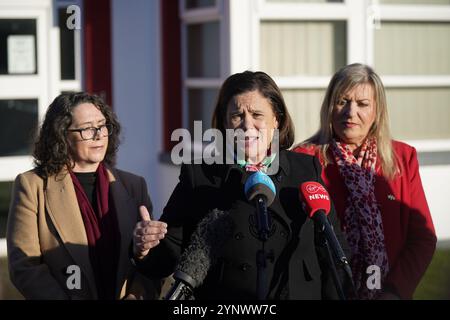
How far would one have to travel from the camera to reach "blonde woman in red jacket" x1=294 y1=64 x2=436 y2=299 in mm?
4031

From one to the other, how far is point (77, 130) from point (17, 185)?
1.25 feet

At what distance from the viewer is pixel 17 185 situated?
4004mm

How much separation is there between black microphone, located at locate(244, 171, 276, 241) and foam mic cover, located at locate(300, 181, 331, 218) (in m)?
0.14

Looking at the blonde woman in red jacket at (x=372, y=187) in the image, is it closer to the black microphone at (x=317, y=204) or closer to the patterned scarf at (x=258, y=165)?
the patterned scarf at (x=258, y=165)

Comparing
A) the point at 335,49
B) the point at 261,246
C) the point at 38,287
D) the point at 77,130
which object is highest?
the point at 335,49

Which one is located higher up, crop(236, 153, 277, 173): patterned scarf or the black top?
crop(236, 153, 277, 173): patterned scarf

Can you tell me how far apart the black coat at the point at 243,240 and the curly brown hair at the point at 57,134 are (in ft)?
2.57

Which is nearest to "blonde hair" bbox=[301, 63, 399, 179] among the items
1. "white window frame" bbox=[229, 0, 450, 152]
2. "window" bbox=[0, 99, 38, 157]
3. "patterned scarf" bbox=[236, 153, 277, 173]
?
"patterned scarf" bbox=[236, 153, 277, 173]

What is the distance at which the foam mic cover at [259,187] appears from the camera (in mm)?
3070

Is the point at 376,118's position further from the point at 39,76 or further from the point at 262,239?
the point at 39,76

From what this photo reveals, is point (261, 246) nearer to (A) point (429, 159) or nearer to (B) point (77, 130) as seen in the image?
(B) point (77, 130)

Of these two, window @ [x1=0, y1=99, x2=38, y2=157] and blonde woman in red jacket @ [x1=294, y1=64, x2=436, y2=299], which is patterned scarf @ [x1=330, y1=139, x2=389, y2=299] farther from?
window @ [x1=0, y1=99, x2=38, y2=157]

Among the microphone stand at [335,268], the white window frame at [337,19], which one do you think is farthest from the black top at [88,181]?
the white window frame at [337,19]
